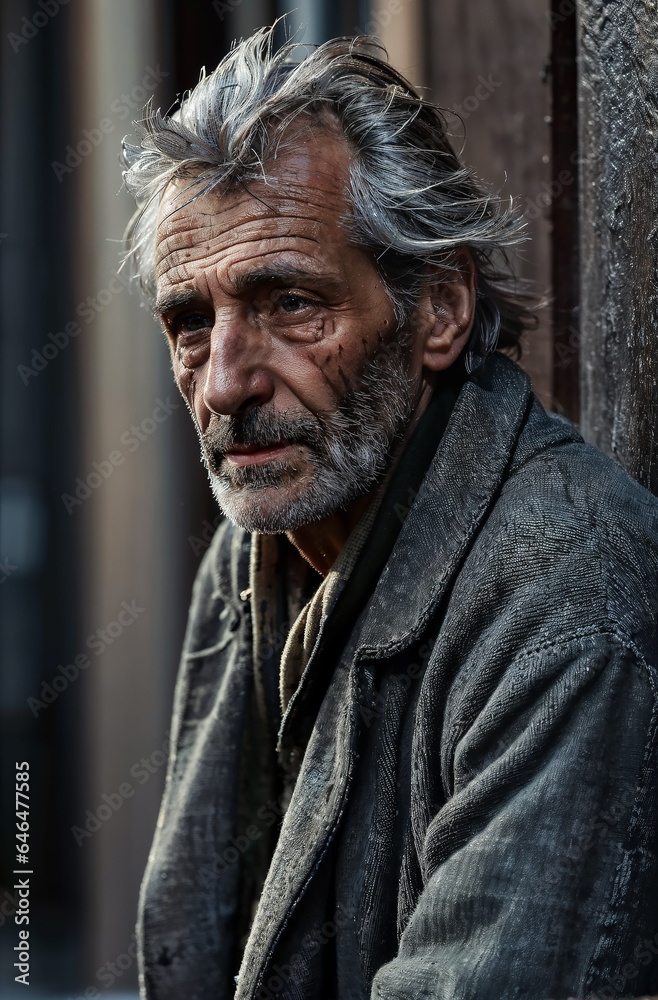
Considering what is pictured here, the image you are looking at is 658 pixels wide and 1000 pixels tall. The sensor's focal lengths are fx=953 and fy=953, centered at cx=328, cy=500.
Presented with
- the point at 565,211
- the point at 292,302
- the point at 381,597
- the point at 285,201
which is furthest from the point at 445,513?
the point at 565,211

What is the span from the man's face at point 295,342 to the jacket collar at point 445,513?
7.0 inches

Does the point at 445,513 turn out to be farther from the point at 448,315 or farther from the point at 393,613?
the point at 448,315

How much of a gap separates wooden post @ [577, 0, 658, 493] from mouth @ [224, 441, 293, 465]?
0.74m

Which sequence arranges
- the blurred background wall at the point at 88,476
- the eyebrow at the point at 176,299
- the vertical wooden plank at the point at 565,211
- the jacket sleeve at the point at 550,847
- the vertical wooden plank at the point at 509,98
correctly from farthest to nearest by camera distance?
the blurred background wall at the point at 88,476
the vertical wooden plank at the point at 509,98
the vertical wooden plank at the point at 565,211
the eyebrow at the point at 176,299
the jacket sleeve at the point at 550,847

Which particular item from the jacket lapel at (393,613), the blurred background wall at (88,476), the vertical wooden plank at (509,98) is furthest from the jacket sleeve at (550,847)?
the blurred background wall at (88,476)

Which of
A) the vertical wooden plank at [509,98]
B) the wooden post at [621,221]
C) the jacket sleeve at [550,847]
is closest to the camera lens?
the jacket sleeve at [550,847]

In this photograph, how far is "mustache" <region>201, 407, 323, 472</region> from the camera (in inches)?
75.4

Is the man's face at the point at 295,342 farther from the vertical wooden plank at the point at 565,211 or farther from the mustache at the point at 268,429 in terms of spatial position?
the vertical wooden plank at the point at 565,211

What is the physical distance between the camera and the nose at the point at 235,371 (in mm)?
1872

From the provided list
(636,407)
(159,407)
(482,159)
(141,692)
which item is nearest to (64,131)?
(159,407)

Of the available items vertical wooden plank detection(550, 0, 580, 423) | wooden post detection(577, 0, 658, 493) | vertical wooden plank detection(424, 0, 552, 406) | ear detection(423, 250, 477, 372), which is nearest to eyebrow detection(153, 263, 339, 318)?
ear detection(423, 250, 477, 372)

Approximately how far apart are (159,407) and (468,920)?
10.7ft

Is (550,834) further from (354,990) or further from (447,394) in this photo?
(447,394)

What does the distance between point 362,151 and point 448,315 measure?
38 centimetres
